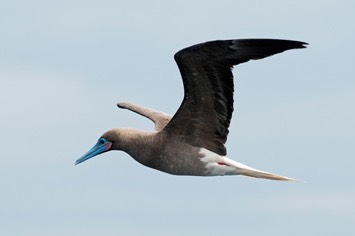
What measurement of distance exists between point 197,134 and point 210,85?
1169mm

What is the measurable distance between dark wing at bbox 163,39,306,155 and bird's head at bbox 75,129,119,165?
102 cm

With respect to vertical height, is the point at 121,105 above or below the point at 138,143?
above

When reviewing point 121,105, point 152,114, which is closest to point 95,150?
point 152,114

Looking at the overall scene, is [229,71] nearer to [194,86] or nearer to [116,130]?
[194,86]

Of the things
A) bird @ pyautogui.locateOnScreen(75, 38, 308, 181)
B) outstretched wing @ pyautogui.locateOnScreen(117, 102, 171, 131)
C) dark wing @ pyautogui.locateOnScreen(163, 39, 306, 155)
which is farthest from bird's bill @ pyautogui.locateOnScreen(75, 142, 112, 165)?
outstretched wing @ pyautogui.locateOnScreen(117, 102, 171, 131)

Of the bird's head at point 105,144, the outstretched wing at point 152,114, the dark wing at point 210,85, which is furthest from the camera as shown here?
the outstretched wing at point 152,114

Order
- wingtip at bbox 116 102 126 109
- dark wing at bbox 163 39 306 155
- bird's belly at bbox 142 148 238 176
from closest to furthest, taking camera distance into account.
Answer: dark wing at bbox 163 39 306 155
bird's belly at bbox 142 148 238 176
wingtip at bbox 116 102 126 109

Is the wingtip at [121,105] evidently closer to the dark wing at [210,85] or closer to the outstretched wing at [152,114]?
the outstretched wing at [152,114]

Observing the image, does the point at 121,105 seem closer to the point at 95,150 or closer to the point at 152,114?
the point at 152,114

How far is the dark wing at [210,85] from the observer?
18.9 m

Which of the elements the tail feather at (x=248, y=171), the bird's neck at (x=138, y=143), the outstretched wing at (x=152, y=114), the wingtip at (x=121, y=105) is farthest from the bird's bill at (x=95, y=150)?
the wingtip at (x=121, y=105)

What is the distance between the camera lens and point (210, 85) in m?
19.5

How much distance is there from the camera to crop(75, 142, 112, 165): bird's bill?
69.4ft

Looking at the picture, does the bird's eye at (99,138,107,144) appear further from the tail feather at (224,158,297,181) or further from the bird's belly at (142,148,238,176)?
the tail feather at (224,158,297,181)
